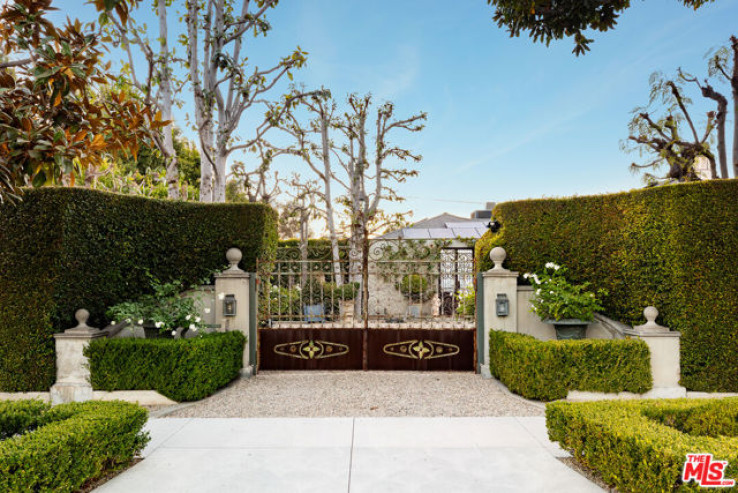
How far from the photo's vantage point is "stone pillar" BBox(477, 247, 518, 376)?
22.1 feet

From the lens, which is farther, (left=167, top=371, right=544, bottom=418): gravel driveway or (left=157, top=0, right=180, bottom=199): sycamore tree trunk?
(left=157, top=0, right=180, bottom=199): sycamore tree trunk

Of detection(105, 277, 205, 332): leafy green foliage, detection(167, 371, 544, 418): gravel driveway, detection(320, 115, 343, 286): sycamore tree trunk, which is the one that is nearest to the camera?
detection(167, 371, 544, 418): gravel driveway

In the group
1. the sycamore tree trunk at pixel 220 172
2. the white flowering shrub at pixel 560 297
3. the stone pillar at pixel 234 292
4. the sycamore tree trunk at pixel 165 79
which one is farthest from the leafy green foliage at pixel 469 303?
the sycamore tree trunk at pixel 165 79

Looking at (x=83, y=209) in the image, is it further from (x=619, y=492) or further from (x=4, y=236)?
(x=619, y=492)

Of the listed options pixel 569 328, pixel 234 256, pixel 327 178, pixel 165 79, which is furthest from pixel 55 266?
Answer: pixel 327 178

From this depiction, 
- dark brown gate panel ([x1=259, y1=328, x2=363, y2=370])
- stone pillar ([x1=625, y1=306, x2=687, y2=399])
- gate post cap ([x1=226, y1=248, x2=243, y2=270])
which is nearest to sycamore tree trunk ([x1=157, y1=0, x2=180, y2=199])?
gate post cap ([x1=226, y1=248, x2=243, y2=270])

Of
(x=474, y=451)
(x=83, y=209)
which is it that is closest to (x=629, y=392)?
(x=474, y=451)

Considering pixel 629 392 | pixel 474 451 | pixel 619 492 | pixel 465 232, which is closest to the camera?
pixel 619 492

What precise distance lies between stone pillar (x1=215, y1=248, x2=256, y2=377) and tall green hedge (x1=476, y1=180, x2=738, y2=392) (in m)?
5.72

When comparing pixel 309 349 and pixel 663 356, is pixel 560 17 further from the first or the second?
pixel 309 349

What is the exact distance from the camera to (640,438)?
9.20 feet

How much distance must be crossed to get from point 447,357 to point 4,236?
6.93 m

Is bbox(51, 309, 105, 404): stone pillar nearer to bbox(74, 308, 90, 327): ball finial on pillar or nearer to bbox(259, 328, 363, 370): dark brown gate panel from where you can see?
bbox(74, 308, 90, 327): ball finial on pillar

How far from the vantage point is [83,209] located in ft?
19.0
